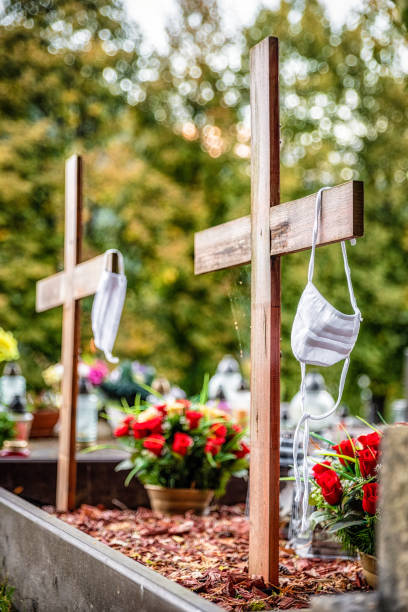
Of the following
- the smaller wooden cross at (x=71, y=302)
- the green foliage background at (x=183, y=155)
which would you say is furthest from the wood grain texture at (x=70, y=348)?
the green foliage background at (x=183, y=155)

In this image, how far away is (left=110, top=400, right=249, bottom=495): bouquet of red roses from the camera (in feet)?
11.5

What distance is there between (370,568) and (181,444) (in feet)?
4.43

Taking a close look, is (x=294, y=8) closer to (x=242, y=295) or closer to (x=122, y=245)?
(x=122, y=245)

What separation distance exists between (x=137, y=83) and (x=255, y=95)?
10.1 metres

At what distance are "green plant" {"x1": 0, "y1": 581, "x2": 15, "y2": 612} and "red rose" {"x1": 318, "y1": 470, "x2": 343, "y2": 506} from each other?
51.6 inches

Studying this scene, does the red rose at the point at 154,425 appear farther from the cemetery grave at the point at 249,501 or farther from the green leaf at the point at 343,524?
the green leaf at the point at 343,524

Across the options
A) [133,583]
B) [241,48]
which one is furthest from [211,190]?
[133,583]

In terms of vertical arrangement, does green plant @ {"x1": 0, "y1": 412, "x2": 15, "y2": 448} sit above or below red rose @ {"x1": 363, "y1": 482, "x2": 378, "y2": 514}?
above

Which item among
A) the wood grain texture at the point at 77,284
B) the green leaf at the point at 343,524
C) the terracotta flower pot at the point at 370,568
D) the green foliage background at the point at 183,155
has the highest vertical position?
the green foliage background at the point at 183,155

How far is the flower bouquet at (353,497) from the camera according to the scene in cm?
217

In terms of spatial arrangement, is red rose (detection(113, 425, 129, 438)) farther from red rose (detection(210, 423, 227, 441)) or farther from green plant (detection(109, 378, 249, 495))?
red rose (detection(210, 423, 227, 441))

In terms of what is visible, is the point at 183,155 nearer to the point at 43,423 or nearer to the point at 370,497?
the point at 43,423

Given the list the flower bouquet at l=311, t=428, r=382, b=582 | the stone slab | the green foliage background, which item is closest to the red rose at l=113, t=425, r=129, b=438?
the flower bouquet at l=311, t=428, r=382, b=582

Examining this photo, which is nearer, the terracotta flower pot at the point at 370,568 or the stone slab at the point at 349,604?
the stone slab at the point at 349,604
